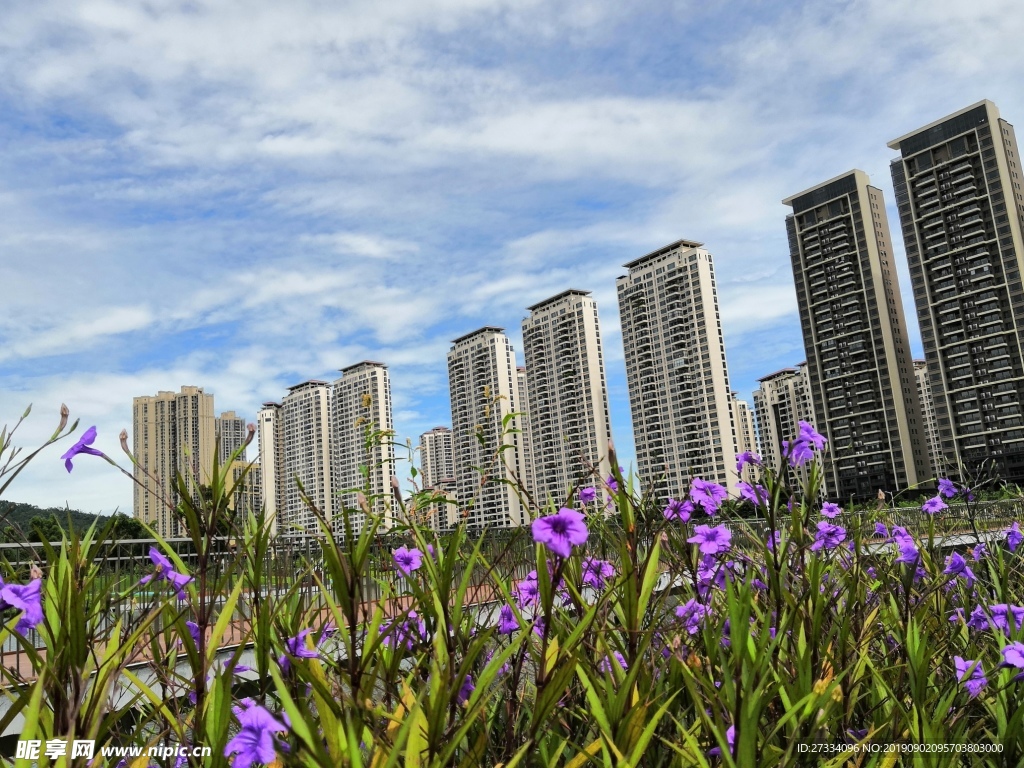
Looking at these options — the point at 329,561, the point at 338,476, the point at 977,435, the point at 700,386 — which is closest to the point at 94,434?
the point at 329,561

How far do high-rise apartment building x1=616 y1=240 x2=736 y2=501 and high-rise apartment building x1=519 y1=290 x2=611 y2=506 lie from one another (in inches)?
171

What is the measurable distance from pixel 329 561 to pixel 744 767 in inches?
25.3

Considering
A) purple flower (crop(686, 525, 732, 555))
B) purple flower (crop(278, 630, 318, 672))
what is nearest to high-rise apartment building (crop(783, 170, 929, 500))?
purple flower (crop(686, 525, 732, 555))

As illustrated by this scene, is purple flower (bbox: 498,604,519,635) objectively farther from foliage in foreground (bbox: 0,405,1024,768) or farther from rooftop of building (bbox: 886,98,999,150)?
rooftop of building (bbox: 886,98,999,150)

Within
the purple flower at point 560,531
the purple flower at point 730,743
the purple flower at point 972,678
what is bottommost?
the purple flower at point 972,678

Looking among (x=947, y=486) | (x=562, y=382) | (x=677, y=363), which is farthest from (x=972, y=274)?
(x=947, y=486)

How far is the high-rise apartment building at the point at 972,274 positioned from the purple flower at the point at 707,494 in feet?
221

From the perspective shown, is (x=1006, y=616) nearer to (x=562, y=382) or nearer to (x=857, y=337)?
(x=857, y=337)

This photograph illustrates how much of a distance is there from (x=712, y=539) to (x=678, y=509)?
12.9 inches

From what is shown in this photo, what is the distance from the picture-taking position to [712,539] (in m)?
2.05

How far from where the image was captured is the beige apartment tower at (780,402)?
10288cm

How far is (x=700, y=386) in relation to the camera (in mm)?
80438

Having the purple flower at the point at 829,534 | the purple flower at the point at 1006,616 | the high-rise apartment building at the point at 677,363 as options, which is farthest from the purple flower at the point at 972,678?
the high-rise apartment building at the point at 677,363

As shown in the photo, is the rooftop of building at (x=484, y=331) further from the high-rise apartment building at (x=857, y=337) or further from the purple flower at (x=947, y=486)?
the purple flower at (x=947, y=486)
